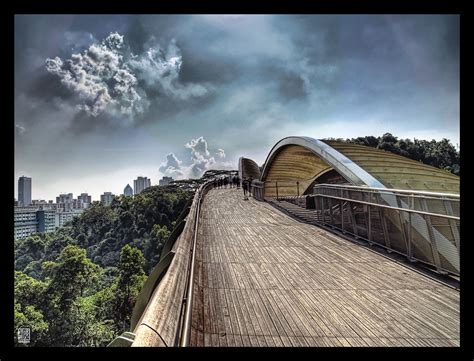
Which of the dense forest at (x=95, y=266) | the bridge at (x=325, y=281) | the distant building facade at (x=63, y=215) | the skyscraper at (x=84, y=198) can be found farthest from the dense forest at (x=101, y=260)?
the bridge at (x=325, y=281)

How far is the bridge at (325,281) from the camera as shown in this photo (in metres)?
2.39

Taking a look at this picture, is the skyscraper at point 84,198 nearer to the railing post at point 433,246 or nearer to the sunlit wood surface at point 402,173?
the railing post at point 433,246

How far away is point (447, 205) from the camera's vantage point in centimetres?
359

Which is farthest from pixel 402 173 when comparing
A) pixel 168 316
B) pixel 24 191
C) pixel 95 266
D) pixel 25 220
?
pixel 95 266

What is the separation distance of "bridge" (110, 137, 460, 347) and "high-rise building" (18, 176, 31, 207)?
181cm

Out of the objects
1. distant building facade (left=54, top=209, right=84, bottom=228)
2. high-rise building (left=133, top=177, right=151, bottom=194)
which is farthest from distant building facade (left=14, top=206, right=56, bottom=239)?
high-rise building (left=133, top=177, right=151, bottom=194)

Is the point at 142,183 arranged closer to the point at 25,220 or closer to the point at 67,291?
the point at 67,291

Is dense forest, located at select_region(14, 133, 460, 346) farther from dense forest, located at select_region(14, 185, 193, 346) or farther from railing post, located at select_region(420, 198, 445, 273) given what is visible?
railing post, located at select_region(420, 198, 445, 273)

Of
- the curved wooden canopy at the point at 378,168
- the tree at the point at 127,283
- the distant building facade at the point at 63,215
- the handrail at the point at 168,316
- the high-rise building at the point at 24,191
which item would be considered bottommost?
the tree at the point at 127,283

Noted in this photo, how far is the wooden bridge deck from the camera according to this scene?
7.96 feet

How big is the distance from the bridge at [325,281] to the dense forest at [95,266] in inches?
749

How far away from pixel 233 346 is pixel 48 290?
43.1 m
